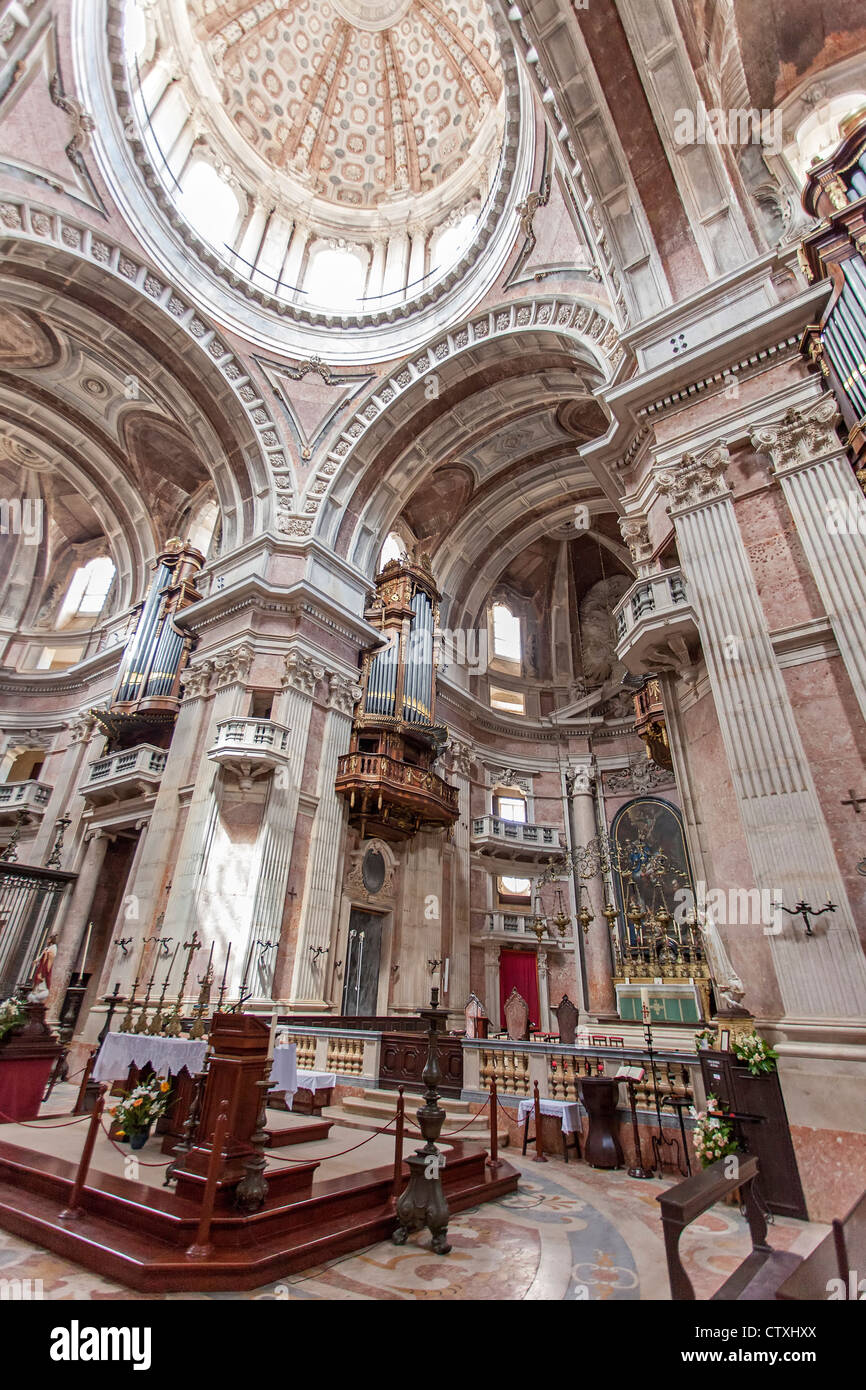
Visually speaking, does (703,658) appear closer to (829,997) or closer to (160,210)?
(829,997)

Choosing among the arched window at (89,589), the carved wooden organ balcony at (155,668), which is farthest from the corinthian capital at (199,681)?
the arched window at (89,589)

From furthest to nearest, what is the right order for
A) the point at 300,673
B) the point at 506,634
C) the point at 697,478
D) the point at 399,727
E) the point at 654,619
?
the point at 506,634 → the point at 399,727 → the point at 300,673 → the point at 697,478 → the point at 654,619

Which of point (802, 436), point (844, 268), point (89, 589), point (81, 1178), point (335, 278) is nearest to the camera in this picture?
point (81, 1178)

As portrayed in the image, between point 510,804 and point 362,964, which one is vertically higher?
point 510,804

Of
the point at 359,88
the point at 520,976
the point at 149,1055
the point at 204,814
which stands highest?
the point at 359,88

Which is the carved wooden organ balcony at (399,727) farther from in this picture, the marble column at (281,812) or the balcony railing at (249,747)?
the balcony railing at (249,747)

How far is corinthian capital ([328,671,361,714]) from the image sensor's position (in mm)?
14719

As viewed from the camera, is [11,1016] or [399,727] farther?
[399,727]

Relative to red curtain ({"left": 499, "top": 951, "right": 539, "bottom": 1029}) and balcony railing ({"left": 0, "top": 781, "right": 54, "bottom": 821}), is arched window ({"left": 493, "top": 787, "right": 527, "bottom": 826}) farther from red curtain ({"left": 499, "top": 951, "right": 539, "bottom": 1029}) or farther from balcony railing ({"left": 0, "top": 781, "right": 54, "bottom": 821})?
balcony railing ({"left": 0, "top": 781, "right": 54, "bottom": 821})

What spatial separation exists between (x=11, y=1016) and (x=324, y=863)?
6414 millimetres

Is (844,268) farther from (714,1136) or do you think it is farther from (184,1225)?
(184,1225)

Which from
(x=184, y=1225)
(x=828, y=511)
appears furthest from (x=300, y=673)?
(x=184, y=1225)

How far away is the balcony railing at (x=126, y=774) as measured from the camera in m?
14.9

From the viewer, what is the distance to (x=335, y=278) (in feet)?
65.6
